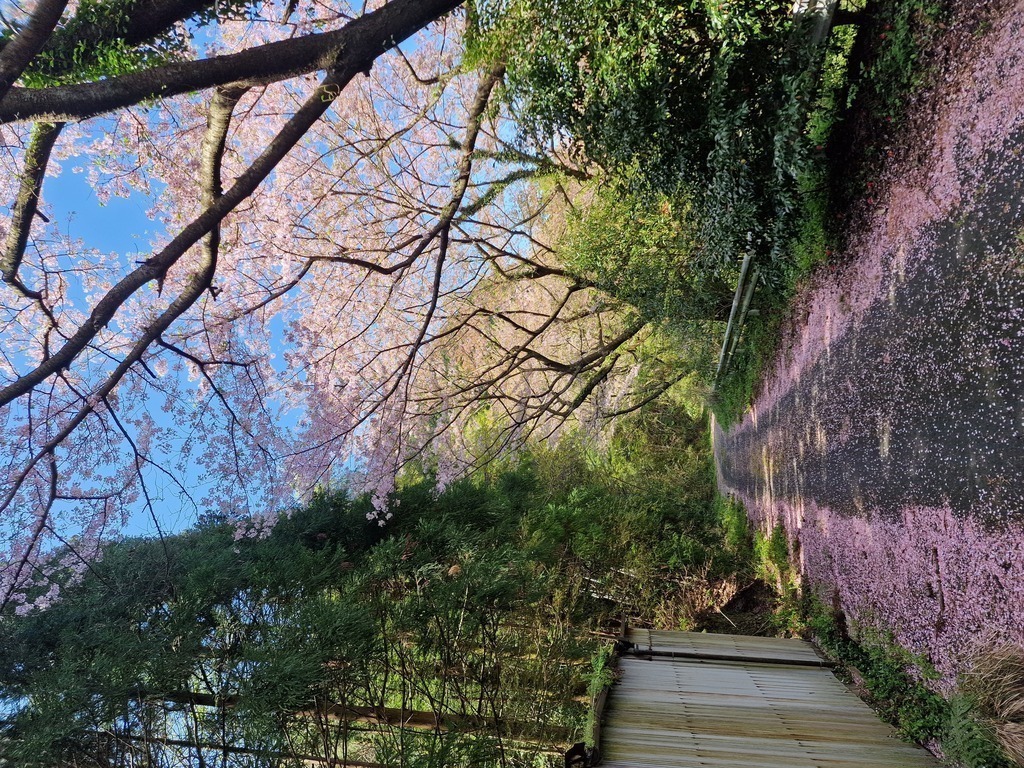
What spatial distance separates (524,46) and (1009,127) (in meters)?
3.60

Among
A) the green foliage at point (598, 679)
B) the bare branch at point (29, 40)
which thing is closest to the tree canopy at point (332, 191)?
the bare branch at point (29, 40)

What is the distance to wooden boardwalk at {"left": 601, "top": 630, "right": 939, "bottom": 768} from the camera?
3346 mm

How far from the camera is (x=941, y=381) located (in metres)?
3.13

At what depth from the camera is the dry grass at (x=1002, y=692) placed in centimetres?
260

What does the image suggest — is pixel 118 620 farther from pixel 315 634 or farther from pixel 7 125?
pixel 7 125

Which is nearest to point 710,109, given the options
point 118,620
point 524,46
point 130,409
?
point 524,46

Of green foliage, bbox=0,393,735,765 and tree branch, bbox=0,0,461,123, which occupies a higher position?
tree branch, bbox=0,0,461,123

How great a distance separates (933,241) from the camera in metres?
3.28

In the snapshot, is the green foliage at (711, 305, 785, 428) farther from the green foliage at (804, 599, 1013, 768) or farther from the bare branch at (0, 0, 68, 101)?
the bare branch at (0, 0, 68, 101)

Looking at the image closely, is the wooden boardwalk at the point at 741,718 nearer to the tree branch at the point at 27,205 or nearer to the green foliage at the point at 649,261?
the green foliage at the point at 649,261

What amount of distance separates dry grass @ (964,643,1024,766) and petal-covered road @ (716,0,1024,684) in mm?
109

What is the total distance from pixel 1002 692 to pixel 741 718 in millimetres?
1556

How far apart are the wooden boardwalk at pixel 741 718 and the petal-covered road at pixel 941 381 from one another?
2.02ft

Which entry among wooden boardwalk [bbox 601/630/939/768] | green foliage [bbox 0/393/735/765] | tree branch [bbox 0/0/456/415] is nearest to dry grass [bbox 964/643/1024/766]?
wooden boardwalk [bbox 601/630/939/768]
